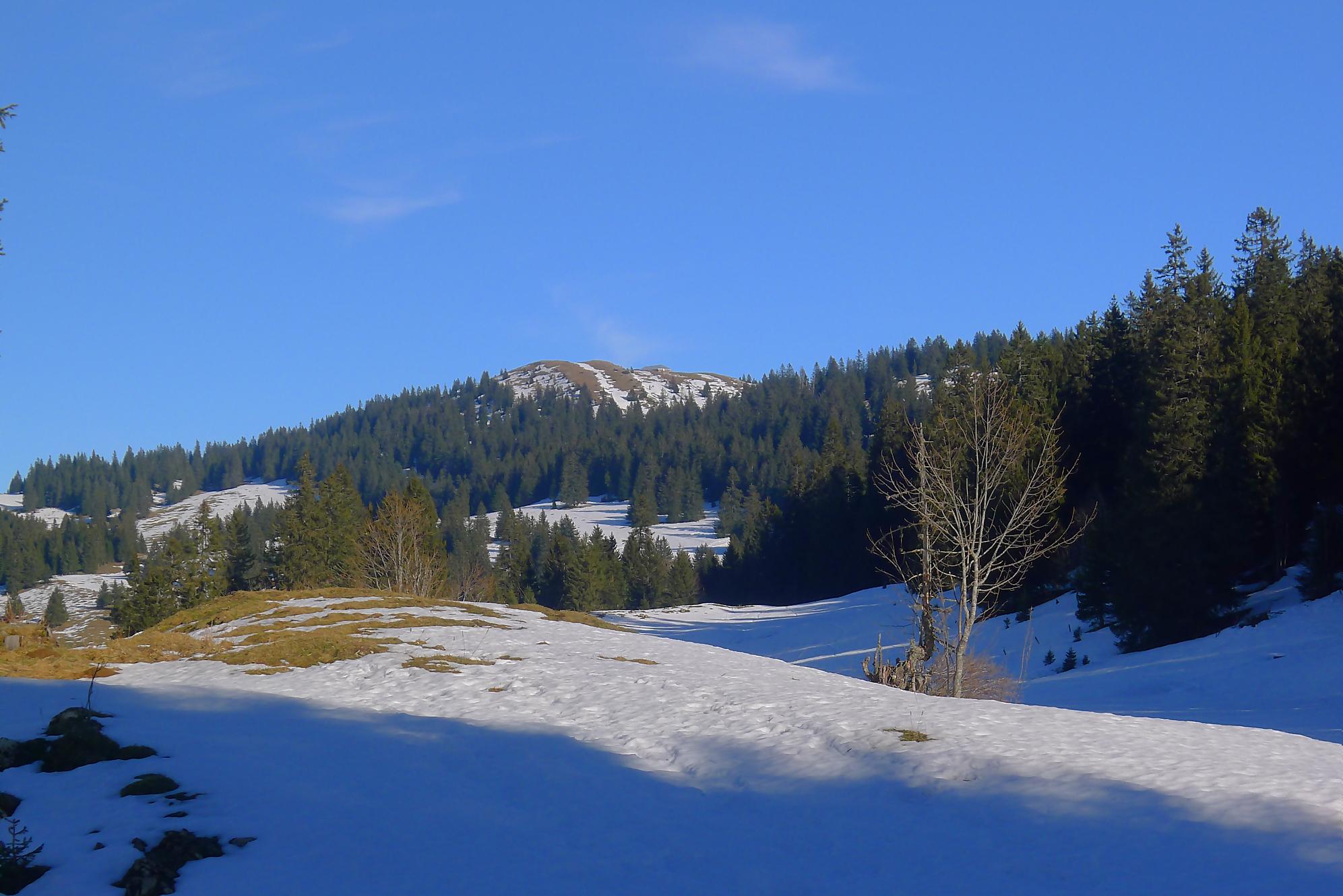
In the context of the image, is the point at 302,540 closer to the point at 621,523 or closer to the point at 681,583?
the point at 681,583

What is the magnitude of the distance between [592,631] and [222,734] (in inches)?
525

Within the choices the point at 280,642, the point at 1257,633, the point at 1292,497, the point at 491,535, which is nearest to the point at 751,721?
the point at 280,642

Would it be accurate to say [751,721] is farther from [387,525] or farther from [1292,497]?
[387,525]

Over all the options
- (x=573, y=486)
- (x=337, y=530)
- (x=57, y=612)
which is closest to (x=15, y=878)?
(x=337, y=530)

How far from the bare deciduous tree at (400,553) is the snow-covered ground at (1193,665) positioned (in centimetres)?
1752

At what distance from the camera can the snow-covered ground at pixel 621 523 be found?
5556 inches

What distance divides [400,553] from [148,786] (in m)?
36.8

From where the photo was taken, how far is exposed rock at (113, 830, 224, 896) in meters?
6.56

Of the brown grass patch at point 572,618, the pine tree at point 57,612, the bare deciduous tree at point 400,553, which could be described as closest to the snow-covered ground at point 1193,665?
the brown grass patch at point 572,618

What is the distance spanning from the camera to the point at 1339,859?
7.21m

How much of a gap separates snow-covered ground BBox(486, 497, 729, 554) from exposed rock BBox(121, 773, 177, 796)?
121804 millimetres

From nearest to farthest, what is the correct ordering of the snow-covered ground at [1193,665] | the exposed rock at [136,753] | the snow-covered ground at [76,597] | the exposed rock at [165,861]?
the exposed rock at [165,861]
the exposed rock at [136,753]
the snow-covered ground at [1193,665]
the snow-covered ground at [76,597]

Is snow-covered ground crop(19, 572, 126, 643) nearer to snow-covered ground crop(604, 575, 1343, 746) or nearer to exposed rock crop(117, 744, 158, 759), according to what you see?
snow-covered ground crop(604, 575, 1343, 746)

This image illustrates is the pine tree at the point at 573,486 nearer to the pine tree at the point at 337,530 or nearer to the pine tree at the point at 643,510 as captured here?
the pine tree at the point at 643,510
